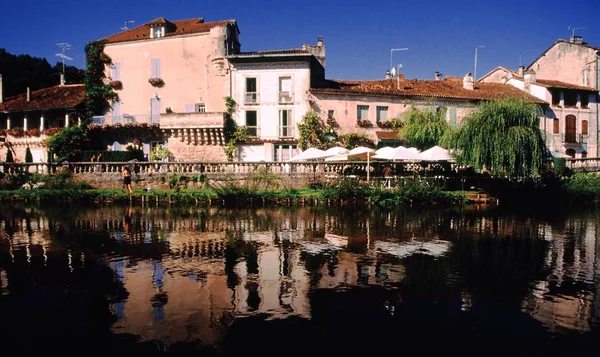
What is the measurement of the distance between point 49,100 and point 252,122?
18524mm

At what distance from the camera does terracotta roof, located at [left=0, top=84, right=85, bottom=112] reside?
38.2 m

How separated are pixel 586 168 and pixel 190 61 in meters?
31.0

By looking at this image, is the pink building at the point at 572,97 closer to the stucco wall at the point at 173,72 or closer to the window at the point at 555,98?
the window at the point at 555,98

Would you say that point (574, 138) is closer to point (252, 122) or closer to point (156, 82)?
point (252, 122)

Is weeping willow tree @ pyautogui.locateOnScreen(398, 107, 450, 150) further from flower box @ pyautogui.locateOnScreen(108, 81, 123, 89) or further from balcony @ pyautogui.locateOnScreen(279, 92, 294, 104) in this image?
flower box @ pyautogui.locateOnScreen(108, 81, 123, 89)

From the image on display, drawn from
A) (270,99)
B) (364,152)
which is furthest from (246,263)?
(270,99)

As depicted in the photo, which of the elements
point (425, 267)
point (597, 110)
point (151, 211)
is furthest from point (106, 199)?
point (597, 110)

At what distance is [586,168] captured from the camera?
97.5 ft

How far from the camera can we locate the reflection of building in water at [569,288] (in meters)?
7.47

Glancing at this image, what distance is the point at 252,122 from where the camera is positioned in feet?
120

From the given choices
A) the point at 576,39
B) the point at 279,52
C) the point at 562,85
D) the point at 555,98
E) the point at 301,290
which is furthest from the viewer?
the point at 576,39

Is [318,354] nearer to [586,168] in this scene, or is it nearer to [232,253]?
[232,253]

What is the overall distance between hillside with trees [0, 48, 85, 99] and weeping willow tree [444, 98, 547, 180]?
49180 mm

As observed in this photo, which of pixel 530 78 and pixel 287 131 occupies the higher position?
pixel 530 78
